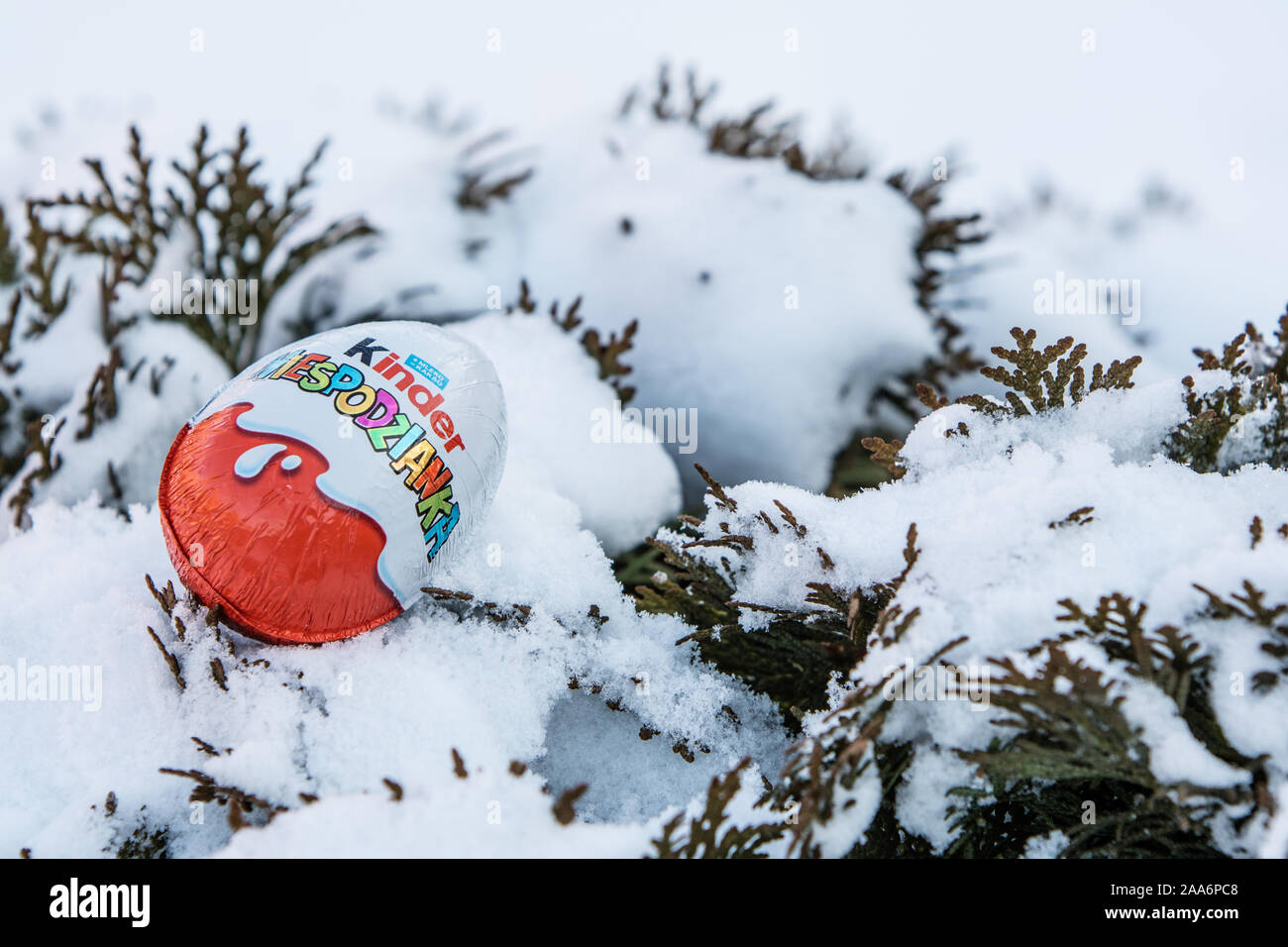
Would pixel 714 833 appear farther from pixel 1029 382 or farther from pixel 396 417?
pixel 1029 382

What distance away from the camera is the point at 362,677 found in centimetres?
209

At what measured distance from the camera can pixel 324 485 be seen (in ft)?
6.35

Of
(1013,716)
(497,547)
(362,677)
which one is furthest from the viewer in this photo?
(497,547)

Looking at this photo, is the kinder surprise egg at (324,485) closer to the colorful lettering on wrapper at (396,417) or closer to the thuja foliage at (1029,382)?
the colorful lettering on wrapper at (396,417)

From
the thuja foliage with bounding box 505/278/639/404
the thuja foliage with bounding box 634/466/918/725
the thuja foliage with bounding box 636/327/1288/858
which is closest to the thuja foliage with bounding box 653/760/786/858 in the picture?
the thuja foliage with bounding box 636/327/1288/858

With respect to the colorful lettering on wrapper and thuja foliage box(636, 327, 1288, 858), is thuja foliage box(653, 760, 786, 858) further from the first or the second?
the colorful lettering on wrapper

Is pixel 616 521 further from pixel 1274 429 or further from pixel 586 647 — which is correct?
pixel 1274 429

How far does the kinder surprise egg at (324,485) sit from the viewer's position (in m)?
1.94

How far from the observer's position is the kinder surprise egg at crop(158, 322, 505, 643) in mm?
1937

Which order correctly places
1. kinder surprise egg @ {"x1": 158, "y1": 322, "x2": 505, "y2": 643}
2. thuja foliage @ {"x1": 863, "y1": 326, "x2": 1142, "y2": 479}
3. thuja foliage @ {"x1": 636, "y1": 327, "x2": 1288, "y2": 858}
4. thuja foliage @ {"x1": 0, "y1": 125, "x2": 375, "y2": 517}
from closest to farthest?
thuja foliage @ {"x1": 636, "y1": 327, "x2": 1288, "y2": 858} → kinder surprise egg @ {"x1": 158, "y1": 322, "x2": 505, "y2": 643} → thuja foliage @ {"x1": 863, "y1": 326, "x2": 1142, "y2": 479} → thuja foliage @ {"x1": 0, "y1": 125, "x2": 375, "y2": 517}
